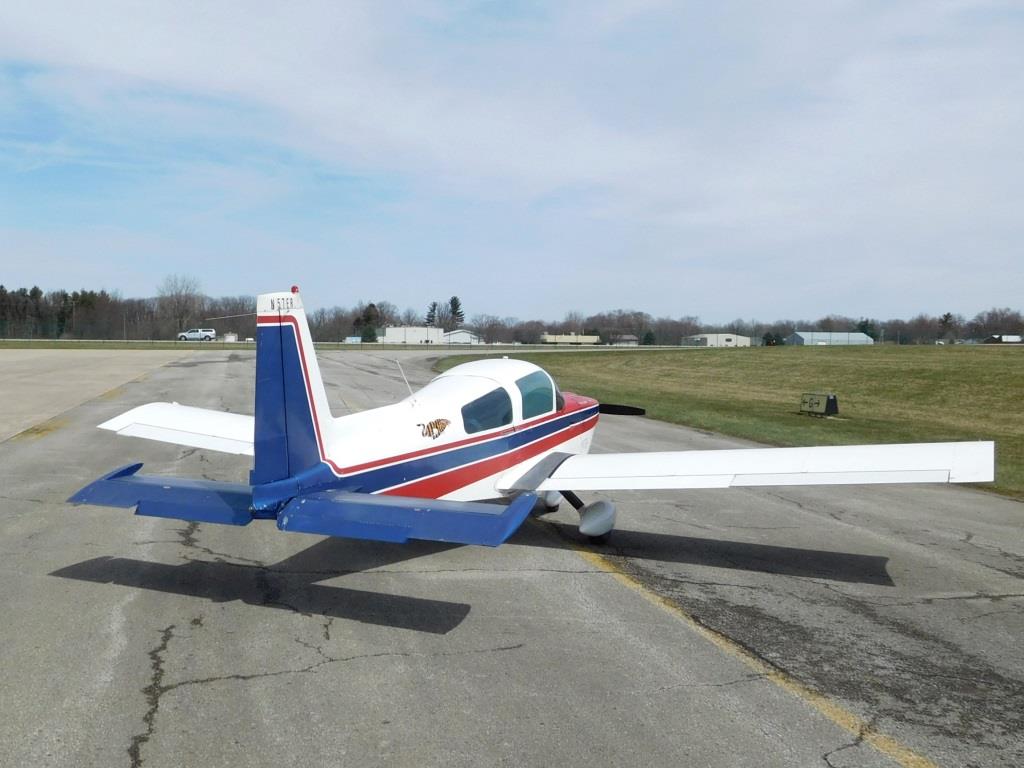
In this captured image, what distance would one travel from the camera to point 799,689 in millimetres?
5195

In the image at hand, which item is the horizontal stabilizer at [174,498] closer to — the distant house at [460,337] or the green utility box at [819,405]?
the green utility box at [819,405]

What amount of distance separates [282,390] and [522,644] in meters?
2.73

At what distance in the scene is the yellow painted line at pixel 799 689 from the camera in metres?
4.37

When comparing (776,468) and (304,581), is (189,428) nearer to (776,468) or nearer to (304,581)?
(304,581)

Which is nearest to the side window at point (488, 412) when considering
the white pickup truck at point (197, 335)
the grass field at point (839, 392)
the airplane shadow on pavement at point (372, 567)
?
the airplane shadow on pavement at point (372, 567)

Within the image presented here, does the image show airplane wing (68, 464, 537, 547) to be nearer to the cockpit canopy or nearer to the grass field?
the cockpit canopy

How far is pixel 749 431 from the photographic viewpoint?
67.2 ft

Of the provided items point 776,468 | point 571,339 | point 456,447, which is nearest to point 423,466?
point 456,447

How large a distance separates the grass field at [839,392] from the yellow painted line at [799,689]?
8970mm

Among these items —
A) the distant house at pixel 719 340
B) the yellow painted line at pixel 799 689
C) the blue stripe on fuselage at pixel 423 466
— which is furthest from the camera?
the distant house at pixel 719 340

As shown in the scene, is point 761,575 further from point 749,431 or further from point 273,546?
point 749,431

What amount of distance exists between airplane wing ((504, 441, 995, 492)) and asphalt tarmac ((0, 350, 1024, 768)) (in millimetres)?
812

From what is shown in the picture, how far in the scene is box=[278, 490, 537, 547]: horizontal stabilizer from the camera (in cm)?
582

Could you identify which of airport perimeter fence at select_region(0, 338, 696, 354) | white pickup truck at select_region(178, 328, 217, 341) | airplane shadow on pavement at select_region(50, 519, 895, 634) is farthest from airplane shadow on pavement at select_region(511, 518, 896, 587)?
white pickup truck at select_region(178, 328, 217, 341)
